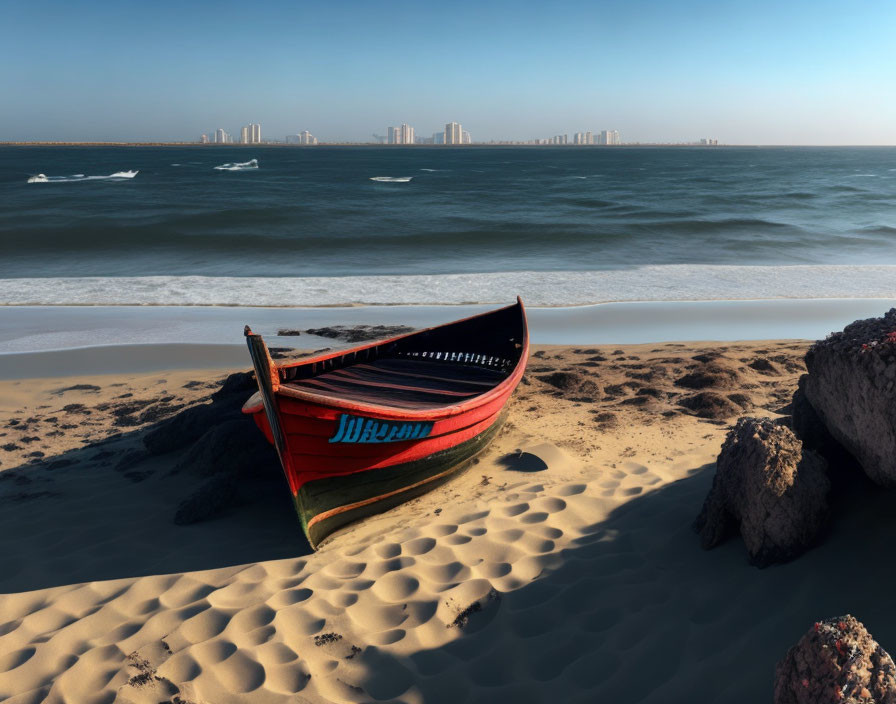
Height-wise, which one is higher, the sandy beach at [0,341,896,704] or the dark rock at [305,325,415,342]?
the dark rock at [305,325,415,342]

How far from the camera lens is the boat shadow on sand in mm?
4887

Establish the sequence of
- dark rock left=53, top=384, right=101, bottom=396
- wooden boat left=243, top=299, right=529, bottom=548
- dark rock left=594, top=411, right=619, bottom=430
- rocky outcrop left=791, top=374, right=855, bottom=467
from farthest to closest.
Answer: dark rock left=53, top=384, right=101, bottom=396
dark rock left=594, top=411, right=619, bottom=430
wooden boat left=243, top=299, right=529, bottom=548
rocky outcrop left=791, top=374, right=855, bottom=467

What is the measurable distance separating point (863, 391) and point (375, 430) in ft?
10.5

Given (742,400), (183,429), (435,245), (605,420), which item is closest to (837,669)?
(605,420)

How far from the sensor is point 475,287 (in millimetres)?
16266

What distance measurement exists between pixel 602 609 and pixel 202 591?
8.38ft

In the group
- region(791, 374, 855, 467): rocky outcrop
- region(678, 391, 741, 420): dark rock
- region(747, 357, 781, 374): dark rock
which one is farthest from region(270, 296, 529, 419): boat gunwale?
region(747, 357, 781, 374): dark rock

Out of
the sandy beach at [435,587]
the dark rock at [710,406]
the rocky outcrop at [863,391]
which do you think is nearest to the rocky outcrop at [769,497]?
the sandy beach at [435,587]

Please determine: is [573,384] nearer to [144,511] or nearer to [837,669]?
[144,511]

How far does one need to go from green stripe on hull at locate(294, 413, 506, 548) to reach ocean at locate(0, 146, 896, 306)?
8639 millimetres

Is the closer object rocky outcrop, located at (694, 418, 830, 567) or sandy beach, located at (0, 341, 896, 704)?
sandy beach, located at (0, 341, 896, 704)

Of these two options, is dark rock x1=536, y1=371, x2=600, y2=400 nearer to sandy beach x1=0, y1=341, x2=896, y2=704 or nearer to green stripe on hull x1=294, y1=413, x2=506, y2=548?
sandy beach x1=0, y1=341, x2=896, y2=704

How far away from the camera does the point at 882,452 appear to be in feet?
11.9

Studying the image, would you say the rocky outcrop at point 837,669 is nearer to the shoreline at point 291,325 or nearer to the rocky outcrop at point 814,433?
the rocky outcrop at point 814,433
